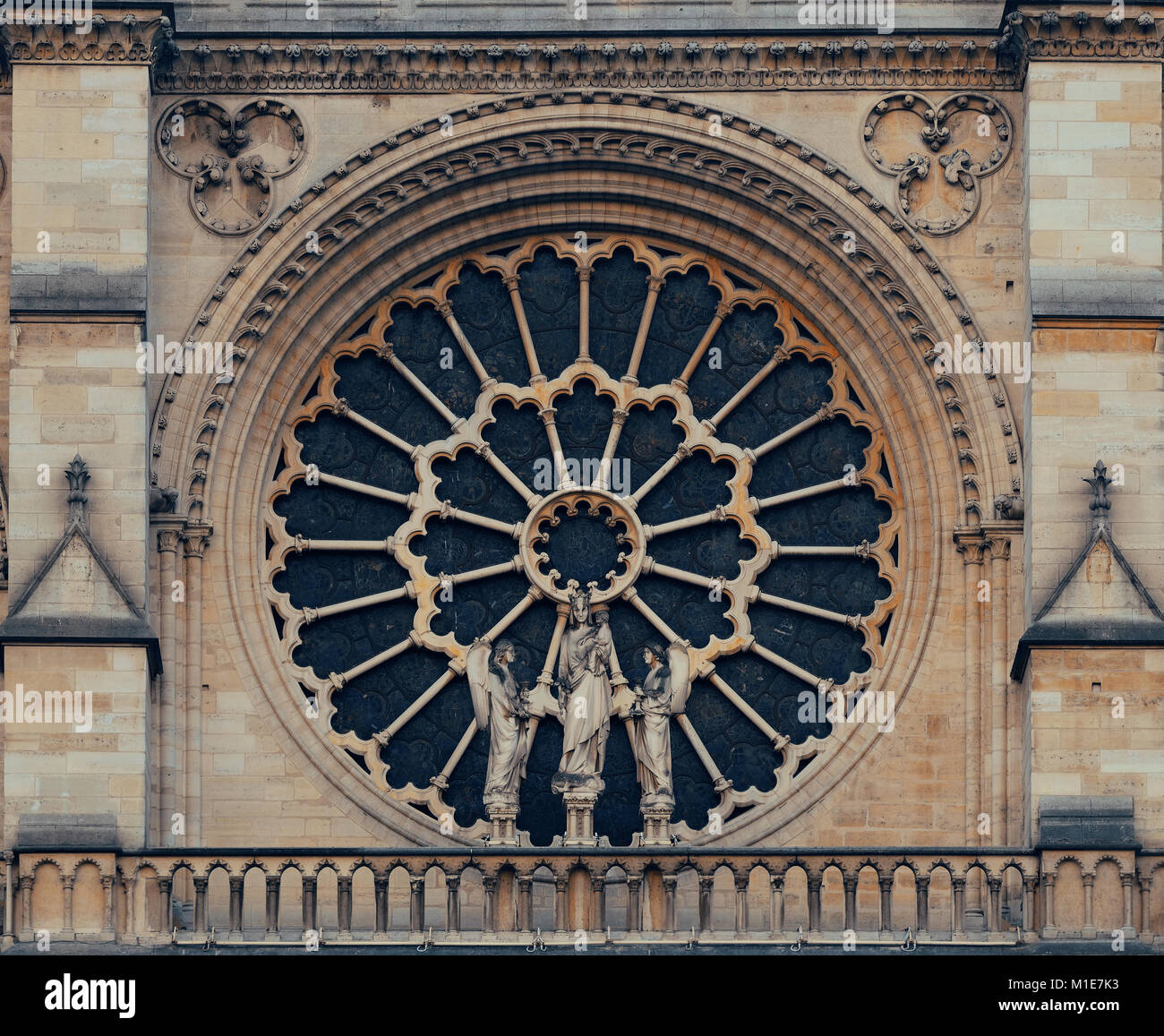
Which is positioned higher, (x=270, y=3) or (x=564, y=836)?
(x=270, y=3)

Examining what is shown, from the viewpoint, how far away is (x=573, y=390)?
3225cm

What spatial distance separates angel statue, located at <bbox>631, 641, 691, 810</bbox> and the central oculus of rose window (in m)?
0.67

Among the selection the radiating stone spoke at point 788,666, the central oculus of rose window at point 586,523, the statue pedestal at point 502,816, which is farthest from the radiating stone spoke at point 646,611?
the statue pedestal at point 502,816

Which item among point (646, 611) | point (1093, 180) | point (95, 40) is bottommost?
point (646, 611)

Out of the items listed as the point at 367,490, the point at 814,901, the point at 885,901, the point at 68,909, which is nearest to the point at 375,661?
the point at 367,490

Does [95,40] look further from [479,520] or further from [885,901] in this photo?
[885,901]

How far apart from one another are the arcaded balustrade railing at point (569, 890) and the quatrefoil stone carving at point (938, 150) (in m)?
5.01

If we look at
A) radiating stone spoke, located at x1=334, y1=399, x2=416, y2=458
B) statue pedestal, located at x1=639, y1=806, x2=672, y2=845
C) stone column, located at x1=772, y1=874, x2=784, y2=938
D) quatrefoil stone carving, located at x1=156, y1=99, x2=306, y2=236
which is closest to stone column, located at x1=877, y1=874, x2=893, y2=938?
stone column, located at x1=772, y1=874, x2=784, y2=938

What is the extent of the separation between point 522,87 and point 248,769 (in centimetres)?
541

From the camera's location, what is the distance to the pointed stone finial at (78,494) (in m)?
30.4

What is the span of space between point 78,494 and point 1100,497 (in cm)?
716
